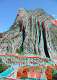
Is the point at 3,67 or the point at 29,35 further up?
the point at 29,35

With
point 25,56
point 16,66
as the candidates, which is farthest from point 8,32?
point 16,66

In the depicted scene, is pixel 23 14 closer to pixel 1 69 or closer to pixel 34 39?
pixel 34 39

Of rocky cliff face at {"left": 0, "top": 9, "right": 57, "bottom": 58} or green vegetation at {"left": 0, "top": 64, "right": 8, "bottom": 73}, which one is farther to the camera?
rocky cliff face at {"left": 0, "top": 9, "right": 57, "bottom": 58}

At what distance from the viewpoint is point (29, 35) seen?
20594 mm

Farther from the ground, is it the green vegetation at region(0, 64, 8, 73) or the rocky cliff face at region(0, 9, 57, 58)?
the rocky cliff face at region(0, 9, 57, 58)

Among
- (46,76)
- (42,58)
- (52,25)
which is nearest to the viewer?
(46,76)

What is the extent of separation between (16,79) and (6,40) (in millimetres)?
4054

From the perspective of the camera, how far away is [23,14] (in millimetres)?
21188

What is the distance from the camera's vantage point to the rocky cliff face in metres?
19.9

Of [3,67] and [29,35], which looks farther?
[29,35]

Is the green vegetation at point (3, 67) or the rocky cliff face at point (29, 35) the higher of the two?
the rocky cliff face at point (29, 35)

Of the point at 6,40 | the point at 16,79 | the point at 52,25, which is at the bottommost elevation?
the point at 16,79

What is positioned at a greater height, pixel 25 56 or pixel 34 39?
pixel 34 39

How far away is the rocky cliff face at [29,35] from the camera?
65.3 feet
